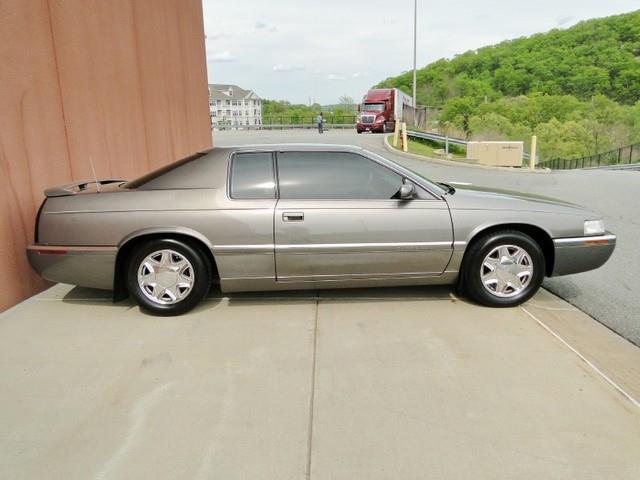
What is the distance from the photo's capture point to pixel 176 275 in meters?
3.97

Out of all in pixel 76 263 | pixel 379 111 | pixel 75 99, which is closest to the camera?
pixel 76 263

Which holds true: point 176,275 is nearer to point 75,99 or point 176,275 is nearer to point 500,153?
point 75,99

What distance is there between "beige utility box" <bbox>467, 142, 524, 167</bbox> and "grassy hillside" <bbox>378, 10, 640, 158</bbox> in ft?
177

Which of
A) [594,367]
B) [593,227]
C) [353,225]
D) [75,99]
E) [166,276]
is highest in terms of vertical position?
[75,99]

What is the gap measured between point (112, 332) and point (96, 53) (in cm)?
359

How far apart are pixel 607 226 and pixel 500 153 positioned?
1139 centimetres

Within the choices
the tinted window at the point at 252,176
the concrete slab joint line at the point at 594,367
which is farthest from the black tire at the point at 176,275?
the concrete slab joint line at the point at 594,367

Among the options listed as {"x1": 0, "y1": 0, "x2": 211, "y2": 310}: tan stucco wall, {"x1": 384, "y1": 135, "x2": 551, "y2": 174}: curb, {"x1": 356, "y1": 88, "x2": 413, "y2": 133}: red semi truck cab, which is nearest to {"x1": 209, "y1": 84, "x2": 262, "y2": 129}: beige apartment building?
{"x1": 356, "y1": 88, "x2": 413, "y2": 133}: red semi truck cab

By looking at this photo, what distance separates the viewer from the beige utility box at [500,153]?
1802 centimetres

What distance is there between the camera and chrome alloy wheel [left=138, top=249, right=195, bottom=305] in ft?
13.0

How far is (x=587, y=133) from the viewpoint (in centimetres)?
7262

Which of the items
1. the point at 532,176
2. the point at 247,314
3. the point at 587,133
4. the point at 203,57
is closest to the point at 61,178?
the point at 247,314

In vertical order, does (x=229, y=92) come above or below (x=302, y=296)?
above

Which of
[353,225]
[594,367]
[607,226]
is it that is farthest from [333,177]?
[607,226]
